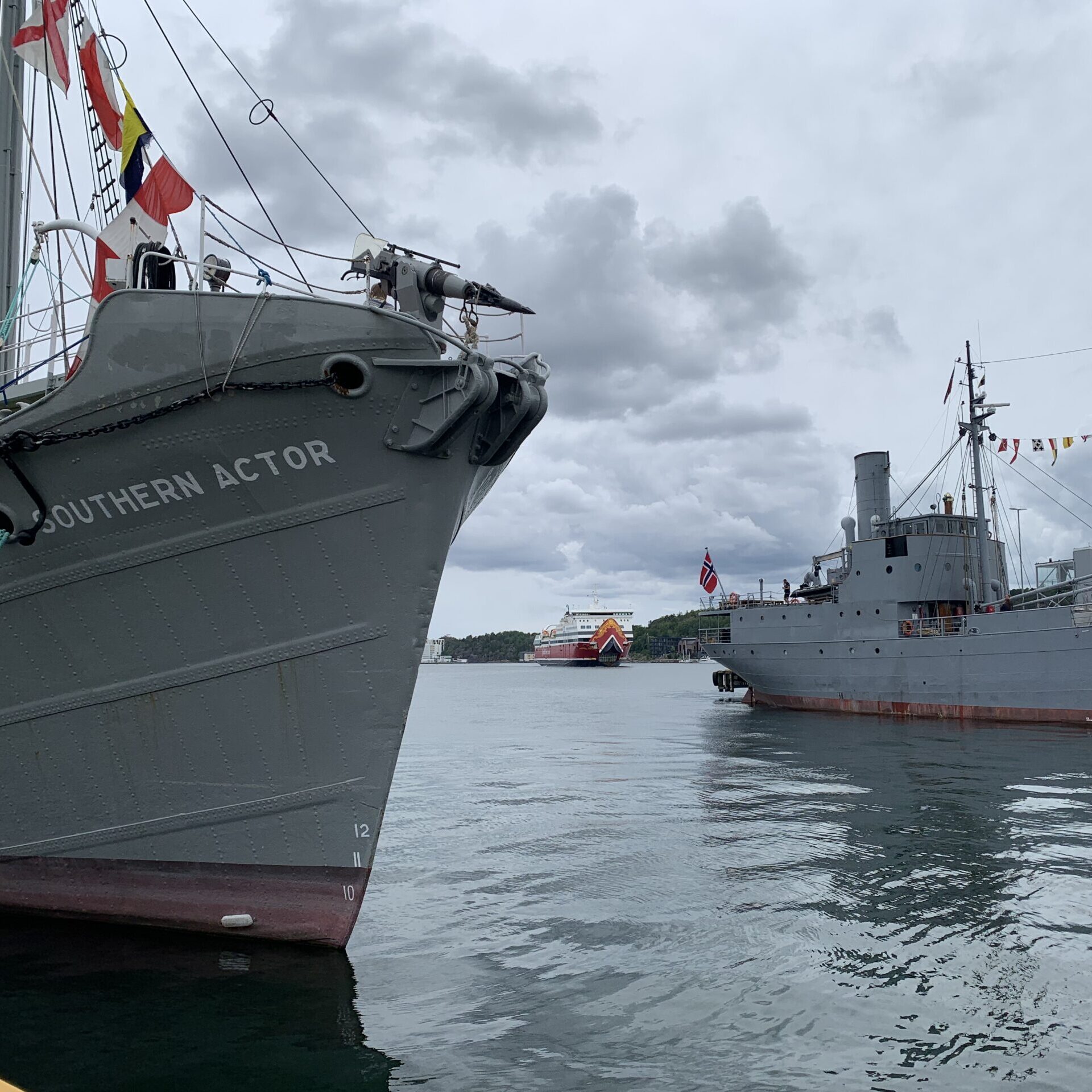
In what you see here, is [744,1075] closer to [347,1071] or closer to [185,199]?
[347,1071]

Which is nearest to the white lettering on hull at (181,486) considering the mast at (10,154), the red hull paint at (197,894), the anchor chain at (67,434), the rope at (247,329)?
the anchor chain at (67,434)

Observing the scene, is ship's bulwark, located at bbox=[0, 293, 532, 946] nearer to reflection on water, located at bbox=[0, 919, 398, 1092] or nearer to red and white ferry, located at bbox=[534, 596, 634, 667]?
reflection on water, located at bbox=[0, 919, 398, 1092]

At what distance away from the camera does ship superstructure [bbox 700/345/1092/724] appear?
26500 millimetres

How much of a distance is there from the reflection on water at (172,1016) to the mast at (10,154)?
722 centimetres

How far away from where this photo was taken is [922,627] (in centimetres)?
3014

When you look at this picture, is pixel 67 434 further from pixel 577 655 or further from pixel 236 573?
pixel 577 655

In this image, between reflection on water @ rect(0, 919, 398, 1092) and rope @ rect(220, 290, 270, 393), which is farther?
rope @ rect(220, 290, 270, 393)

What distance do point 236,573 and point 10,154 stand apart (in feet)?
21.8

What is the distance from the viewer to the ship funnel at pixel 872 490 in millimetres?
34062

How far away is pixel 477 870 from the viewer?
1003 centimetres

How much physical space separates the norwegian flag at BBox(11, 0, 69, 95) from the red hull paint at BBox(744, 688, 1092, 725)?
95.5 ft

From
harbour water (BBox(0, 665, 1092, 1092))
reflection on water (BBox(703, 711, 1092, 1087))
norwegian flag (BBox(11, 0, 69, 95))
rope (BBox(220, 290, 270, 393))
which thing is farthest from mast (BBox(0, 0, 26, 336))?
reflection on water (BBox(703, 711, 1092, 1087))

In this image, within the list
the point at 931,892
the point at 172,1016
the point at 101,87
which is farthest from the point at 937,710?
the point at 101,87

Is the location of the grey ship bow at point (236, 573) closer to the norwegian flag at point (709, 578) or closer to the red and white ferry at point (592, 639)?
the norwegian flag at point (709, 578)
